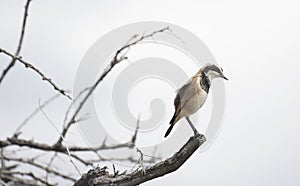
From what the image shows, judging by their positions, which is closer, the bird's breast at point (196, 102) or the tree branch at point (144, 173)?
the tree branch at point (144, 173)

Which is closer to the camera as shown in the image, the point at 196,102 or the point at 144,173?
the point at 144,173

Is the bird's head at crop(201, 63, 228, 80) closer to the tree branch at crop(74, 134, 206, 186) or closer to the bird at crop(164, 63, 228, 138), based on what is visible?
the bird at crop(164, 63, 228, 138)

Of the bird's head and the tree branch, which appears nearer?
the tree branch

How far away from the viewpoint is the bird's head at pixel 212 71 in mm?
1696

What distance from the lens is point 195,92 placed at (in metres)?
1.67

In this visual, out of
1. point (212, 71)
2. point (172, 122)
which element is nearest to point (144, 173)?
point (172, 122)

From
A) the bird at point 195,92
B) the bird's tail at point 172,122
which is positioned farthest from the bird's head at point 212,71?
the bird's tail at point 172,122

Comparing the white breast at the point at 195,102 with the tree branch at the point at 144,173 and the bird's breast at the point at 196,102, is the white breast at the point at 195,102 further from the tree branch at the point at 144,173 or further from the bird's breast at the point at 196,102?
the tree branch at the point at 144,173

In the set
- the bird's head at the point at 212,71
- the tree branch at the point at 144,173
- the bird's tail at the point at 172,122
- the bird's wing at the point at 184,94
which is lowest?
the tree branch at the point at 144,173

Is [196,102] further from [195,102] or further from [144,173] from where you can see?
[144,173]

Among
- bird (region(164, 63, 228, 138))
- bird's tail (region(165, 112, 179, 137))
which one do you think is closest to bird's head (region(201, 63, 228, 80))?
bird (region(164, 63, 228, 138))

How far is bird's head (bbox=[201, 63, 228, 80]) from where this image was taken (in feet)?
5.57

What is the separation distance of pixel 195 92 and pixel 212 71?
0.30ft

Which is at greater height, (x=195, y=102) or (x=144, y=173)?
(x=195, y=102)
